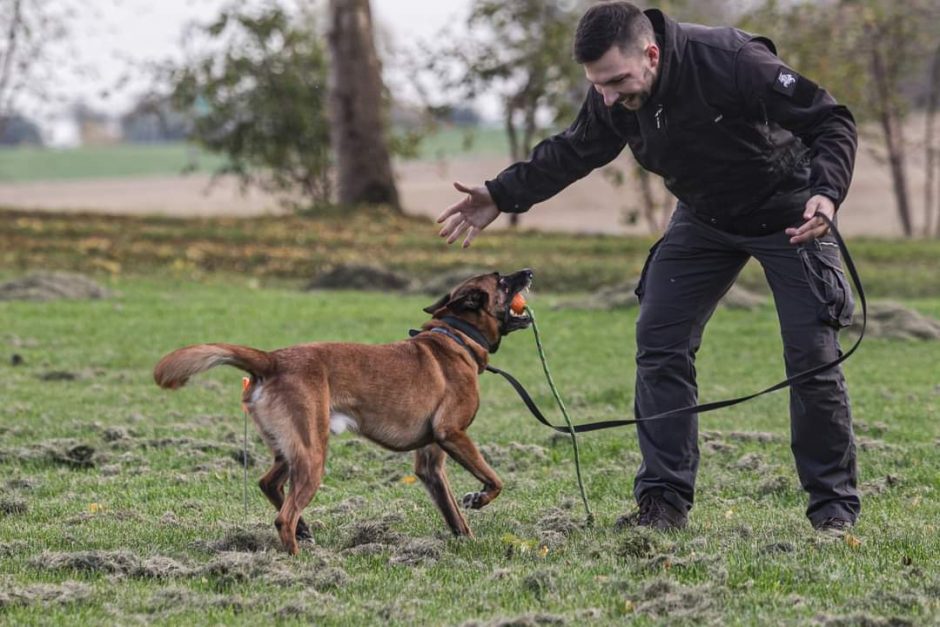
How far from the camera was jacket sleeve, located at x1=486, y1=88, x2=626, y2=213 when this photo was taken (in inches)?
270

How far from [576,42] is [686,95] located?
0.59 meters

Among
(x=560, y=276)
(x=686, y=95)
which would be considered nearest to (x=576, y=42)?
(x=686, y=95)

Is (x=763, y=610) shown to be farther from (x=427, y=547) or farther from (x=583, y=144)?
(x=583, y=144)

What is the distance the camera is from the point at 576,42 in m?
6.17

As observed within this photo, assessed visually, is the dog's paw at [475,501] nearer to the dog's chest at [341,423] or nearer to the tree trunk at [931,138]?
the dog's chest at [341,423]

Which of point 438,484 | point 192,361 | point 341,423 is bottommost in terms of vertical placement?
point 438,484

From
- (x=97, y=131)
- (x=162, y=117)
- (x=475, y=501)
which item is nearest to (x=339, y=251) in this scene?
(x=162, y=117)

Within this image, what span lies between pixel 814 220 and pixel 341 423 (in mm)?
2355

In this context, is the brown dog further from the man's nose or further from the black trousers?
the man's nose

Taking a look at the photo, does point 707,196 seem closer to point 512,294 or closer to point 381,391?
point 512,294

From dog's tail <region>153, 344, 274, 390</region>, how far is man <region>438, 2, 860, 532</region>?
4.84 feet

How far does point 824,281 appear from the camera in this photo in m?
6.41

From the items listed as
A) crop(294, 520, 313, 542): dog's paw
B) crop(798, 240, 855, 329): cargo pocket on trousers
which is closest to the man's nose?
crop(798, 240, 855, 329): cargo pocket on trousers

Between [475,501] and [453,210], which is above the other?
[453,210]
